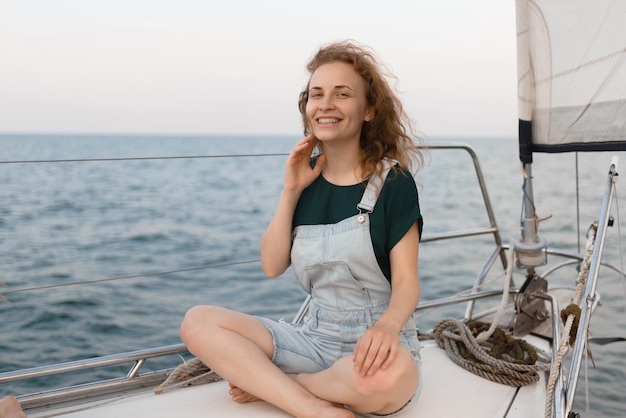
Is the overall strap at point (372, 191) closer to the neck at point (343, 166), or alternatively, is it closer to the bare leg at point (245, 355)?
the neck at point (343, 166)

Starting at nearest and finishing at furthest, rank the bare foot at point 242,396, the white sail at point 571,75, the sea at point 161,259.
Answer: the bare foot at point 242,396
the white sail at point 571,75
the sea at point 161,259

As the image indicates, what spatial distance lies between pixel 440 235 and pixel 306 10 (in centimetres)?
321

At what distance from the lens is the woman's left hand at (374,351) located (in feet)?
4.53

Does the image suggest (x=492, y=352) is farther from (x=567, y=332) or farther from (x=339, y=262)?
(x=339, y=262)

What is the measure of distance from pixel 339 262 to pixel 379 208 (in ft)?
0.56

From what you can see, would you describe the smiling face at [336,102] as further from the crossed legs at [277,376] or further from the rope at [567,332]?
the rope at [567,332]

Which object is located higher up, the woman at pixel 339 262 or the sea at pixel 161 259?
the woman at pixel 339 262

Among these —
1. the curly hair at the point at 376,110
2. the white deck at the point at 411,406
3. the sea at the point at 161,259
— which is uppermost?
→ the curly hair at the point at 376,110

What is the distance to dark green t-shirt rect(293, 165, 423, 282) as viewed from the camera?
1619 millimetres

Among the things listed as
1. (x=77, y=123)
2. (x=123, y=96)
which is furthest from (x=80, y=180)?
(x=123, y=96)

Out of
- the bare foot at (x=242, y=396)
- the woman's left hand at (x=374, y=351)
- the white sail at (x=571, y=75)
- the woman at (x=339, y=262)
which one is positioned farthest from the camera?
the white sail at (x=571, y=75)

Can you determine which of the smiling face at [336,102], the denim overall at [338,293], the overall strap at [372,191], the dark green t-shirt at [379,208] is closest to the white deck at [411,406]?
the denim overall at [338,293]

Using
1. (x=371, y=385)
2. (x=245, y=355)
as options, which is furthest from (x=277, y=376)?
(x=371, y=385)

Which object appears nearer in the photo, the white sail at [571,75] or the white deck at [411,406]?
the white deck at [411,406]
